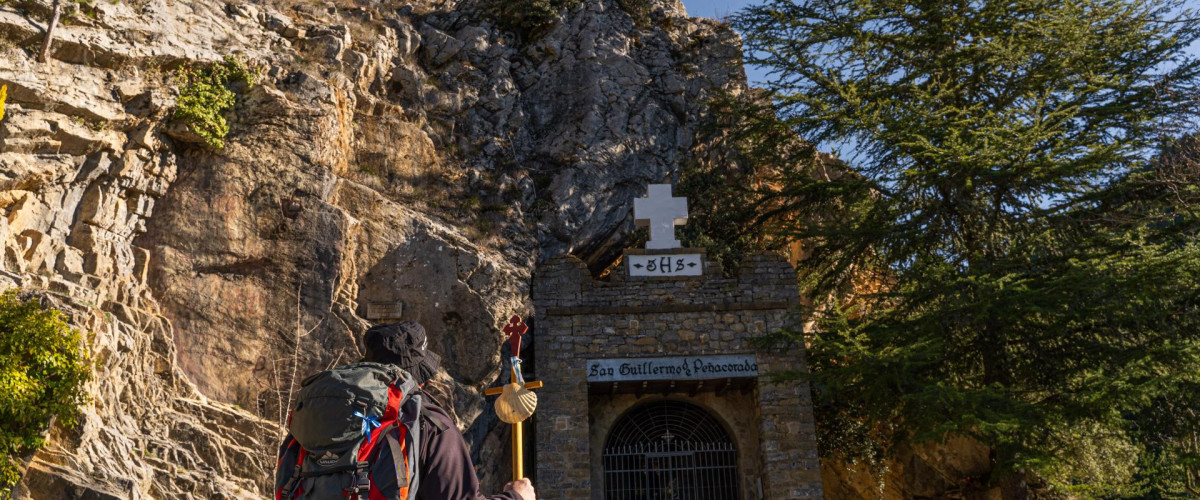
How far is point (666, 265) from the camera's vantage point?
483 inches

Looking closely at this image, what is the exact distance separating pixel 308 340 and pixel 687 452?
512 centimetres

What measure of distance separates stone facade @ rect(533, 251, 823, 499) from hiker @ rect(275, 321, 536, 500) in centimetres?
818

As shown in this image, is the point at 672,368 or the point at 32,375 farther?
the point at 672,368

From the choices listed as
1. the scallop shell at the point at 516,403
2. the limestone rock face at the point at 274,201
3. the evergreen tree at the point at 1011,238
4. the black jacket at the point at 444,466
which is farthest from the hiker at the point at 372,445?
the evergreen tree at the point at 1011,238

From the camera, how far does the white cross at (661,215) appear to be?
40.8ft

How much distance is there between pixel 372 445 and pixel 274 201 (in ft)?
30.5

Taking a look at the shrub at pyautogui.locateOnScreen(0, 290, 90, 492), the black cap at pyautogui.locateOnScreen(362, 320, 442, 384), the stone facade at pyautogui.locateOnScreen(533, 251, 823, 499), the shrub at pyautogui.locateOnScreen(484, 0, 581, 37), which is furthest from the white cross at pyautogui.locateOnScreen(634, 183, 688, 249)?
the black cap at pyautogui.locateOnScreen(362, 320, 442, 384)

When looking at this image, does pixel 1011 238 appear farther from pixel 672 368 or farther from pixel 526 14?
pixel 526 14

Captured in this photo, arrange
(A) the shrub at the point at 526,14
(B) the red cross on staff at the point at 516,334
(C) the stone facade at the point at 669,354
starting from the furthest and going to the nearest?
1. (A) the shrub at the point at 526,14
2. (C) the stone facade at the point at 669,354
3. (B) the red cross on staff at the point at 516,334

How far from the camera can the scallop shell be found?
205 inches

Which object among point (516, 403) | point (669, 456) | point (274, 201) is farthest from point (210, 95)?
point (516, 403)

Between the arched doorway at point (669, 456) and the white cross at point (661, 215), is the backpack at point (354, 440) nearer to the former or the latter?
the arched doorway at point (669, 456)

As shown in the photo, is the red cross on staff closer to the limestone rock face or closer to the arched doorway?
the limestone rock face

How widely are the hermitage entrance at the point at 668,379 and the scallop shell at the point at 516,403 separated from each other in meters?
6.02
